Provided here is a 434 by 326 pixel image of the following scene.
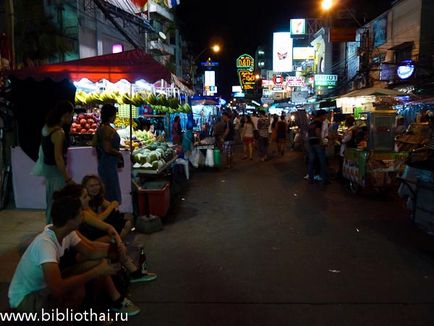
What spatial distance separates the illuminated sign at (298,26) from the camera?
42778 mm

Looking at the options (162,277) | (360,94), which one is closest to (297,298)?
(162,277)

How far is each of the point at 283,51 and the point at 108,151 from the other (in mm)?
45776

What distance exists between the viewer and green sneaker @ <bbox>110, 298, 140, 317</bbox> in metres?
4.32

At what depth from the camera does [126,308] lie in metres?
4.39

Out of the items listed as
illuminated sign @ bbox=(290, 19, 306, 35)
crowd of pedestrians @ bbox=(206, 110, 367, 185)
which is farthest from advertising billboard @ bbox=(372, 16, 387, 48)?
illuminated sign @ bbox=(290, 19, 306, 35)

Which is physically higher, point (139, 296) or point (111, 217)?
point (111, 217)

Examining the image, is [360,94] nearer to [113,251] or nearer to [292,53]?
[113,251]

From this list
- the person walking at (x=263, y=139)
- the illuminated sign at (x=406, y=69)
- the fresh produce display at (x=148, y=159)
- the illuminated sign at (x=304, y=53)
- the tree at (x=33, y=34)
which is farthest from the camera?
the illuminated sign at (x=304, y=53)

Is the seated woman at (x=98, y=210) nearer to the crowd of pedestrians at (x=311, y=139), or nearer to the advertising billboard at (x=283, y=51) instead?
the crowd of pedestrians at (x=311, y=139)

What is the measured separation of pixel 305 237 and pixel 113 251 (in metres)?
3.60

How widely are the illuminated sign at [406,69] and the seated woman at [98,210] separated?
15948 mm

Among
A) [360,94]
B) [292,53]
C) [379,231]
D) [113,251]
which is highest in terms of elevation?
[292,53]

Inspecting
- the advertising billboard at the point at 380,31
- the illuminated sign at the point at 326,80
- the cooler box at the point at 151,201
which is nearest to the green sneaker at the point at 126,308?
the cooler box at the point at 151,201

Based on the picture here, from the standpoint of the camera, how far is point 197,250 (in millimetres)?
6508
